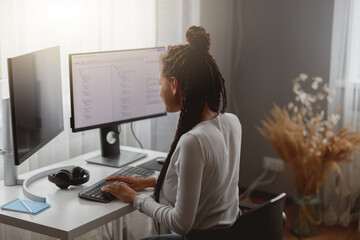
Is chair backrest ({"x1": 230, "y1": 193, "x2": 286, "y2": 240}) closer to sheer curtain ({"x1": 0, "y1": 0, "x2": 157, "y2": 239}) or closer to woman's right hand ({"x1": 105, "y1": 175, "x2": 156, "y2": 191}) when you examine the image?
woman's right hand ({"x1": 105, "y1": 175, "x2": 156, "y2": 191})

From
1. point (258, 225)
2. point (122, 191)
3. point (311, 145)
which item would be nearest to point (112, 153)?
point (122, 191)

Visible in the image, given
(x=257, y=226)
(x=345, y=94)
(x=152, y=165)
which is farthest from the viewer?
(x=345, y=94)

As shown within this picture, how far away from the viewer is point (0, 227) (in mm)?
2301

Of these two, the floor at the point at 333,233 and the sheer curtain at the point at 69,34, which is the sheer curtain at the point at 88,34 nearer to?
the sheer curtain at the point at 69,34

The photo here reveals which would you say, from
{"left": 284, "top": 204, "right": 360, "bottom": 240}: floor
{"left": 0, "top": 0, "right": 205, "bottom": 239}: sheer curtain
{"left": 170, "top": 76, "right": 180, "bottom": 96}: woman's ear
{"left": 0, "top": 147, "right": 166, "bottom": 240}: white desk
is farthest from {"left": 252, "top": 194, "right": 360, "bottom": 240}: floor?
{"left": 170, "top": 76, "right": 180, "bottom": 96}: woman's ear

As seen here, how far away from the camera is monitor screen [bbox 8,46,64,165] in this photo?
1.79 meters

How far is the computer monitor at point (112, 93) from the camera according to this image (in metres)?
2.20

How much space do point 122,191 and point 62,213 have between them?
0.23 meters

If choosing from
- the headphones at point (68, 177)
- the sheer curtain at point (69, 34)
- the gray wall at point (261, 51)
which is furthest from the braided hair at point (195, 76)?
the gray wall at point (261, 51)

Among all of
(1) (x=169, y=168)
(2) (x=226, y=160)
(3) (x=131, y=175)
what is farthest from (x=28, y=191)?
(2) (x=226, y=160)

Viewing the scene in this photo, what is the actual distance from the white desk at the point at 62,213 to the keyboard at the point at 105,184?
2 cm

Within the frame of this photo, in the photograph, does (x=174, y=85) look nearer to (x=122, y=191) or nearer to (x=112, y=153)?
(x=122, y=191)

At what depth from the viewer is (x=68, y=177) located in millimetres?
1984

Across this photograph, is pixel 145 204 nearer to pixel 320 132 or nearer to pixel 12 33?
pixel 12 33
